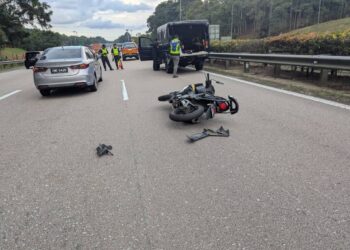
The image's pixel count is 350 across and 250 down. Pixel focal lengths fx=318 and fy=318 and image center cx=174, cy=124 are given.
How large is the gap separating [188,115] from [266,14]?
9245cm

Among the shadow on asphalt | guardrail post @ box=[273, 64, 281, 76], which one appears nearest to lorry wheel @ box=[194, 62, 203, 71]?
guardrail post @ box=[273, 64, 281, 76]

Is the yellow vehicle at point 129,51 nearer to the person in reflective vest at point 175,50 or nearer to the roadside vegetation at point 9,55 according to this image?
the roadside vegetation at point 9,55

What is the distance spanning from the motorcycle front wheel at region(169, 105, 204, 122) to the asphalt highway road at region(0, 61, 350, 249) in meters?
0.19

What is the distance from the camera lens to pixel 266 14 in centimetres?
8919

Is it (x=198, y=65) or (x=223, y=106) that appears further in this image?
(x=198, y=65)

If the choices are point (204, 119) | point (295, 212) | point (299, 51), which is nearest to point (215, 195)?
point (295, 212)

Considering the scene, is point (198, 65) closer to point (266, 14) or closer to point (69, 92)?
point (69, 92)

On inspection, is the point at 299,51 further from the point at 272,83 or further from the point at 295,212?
the point at 295,212

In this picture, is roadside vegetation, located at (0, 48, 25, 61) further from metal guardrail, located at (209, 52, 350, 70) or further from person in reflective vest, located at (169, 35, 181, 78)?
metal guardrail, located at (209, 52, 350, 70)

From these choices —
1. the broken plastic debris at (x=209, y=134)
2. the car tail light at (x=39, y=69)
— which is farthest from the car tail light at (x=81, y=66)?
the broken plastic debris at (x=209, y=134)

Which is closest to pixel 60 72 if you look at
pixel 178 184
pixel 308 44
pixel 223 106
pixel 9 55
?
pixel 223 106

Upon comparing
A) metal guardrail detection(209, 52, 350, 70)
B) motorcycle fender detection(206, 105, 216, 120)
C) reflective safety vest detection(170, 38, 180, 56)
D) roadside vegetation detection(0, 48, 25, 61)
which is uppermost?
reflective safety vest detection(170, 38, 180, 56)

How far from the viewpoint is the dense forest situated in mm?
84125

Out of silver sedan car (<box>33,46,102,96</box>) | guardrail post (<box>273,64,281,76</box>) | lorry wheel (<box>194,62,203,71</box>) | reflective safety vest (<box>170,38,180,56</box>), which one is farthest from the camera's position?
lorry wheel (<box>194,62,203,71</box>)
